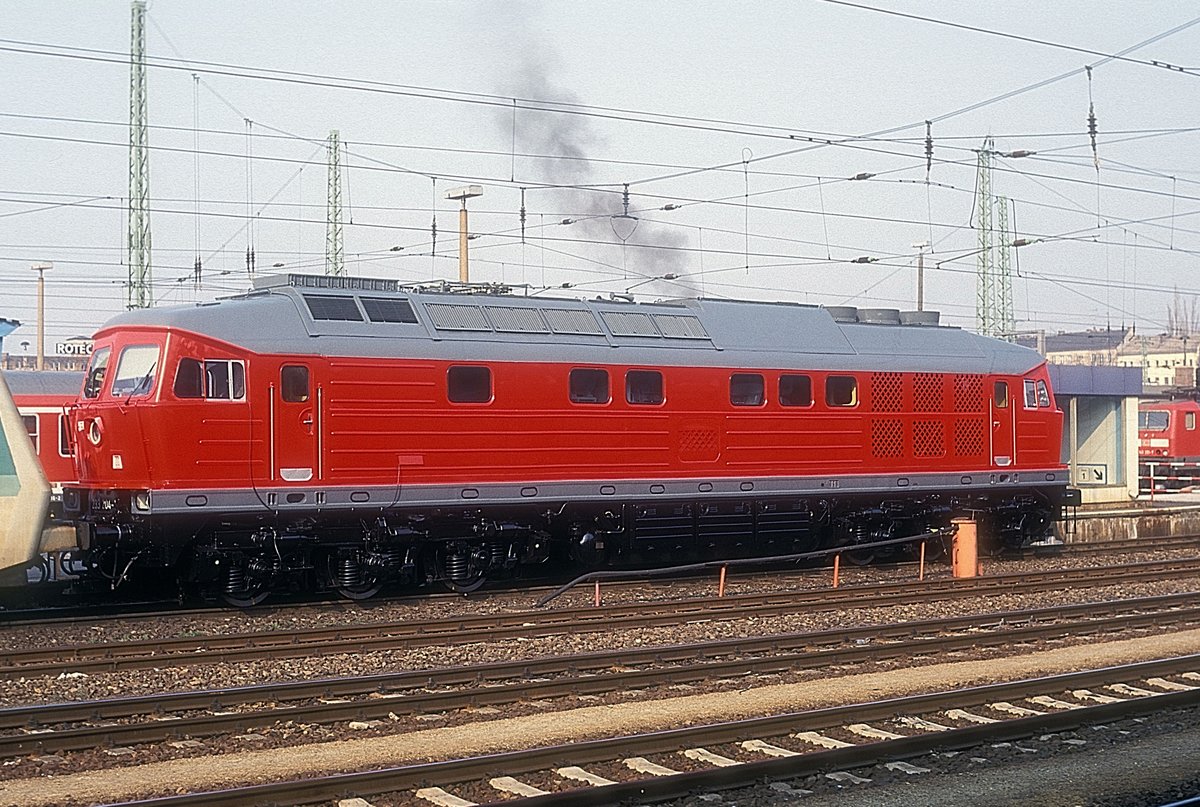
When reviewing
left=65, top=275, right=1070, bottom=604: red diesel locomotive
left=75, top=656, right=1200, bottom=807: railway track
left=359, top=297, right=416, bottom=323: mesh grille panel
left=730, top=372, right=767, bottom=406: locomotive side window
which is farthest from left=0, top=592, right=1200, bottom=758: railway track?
left=359, top=297, right=416, bottom=323: mesh grille panel

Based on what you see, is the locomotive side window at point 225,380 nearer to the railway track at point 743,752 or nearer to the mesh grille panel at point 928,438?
the railway track at point 743,752

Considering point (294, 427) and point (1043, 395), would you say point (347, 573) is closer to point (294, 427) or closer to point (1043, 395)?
point (294, 427)

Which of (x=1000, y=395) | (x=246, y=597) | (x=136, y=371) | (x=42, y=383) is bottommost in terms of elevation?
(x=246, y=597)

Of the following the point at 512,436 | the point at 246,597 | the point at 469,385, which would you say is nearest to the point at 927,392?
the point at 512,436

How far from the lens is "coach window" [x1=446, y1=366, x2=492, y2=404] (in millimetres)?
20516

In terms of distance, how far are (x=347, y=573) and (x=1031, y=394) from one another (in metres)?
15.4

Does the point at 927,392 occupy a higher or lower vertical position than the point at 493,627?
higher

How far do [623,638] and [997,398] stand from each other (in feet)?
43.3

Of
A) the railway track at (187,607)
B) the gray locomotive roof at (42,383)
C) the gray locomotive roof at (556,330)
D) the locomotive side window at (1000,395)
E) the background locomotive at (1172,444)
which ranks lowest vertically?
the railway track at (187,607)

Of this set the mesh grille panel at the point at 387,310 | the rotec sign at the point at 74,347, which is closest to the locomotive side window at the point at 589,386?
the mesh grille panel at the point at 387,310

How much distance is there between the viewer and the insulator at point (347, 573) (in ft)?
65.4

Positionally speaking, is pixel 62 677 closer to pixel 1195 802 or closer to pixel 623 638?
pixel 623 638

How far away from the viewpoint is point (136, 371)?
18938 mm

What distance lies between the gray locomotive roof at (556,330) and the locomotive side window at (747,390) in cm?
25
